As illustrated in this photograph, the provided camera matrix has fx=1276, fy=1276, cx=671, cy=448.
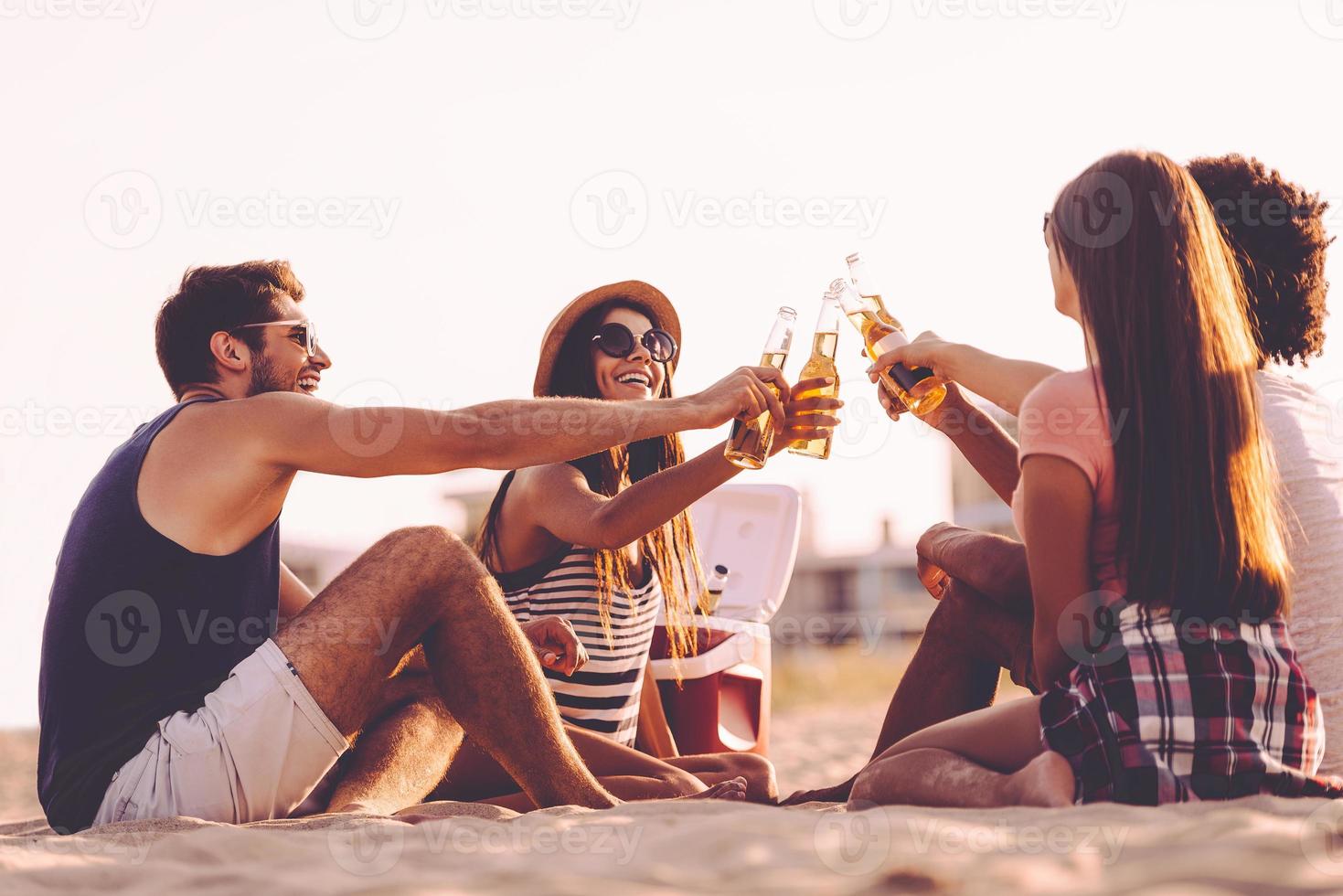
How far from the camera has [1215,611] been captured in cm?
236

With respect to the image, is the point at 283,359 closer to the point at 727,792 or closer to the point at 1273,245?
the point at 727,792

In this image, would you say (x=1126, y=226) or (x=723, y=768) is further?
(x=723, y=768)

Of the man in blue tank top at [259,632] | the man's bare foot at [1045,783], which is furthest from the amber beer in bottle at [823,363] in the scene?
the man's bare foot at [1045,783]

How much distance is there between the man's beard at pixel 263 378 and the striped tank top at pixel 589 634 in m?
1.00

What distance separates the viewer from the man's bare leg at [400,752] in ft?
11.0

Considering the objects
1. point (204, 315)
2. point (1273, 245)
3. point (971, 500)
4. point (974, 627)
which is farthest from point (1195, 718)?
point (971, 500)

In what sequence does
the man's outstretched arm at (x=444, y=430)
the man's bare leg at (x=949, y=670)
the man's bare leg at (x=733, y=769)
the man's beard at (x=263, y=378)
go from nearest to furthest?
1. the man's outstretched arm at (x=444, y=430)
2. the man's bare leg at (x=949, y=670)
3. the man's beard at (x=263, y=378)
4. the man's bare leg at (x=733, y=769)

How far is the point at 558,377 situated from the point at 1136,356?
2465 mm

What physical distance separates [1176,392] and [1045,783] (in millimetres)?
781

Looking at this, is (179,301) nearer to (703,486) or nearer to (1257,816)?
(703,486)

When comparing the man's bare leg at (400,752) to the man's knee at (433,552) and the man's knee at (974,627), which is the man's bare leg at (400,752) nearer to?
the man's knee at (433,552)

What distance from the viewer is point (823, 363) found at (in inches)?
159

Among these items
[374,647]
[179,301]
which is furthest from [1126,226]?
[179,301]

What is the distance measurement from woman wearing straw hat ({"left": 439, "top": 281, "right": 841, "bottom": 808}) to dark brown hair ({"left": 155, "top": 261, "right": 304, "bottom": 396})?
0.99 meters
